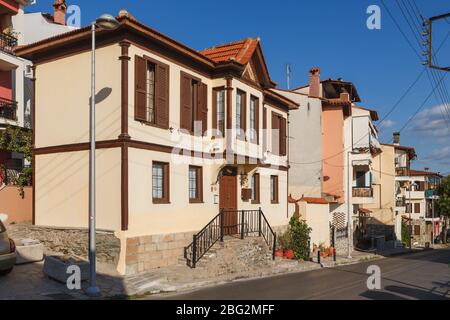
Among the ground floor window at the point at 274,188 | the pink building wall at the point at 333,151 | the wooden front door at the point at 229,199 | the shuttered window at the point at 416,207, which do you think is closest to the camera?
the wooden front door at the point at 229,199

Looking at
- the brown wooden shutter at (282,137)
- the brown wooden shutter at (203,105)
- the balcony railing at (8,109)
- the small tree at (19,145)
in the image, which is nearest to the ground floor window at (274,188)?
the brown wooden shutter at (282,137)

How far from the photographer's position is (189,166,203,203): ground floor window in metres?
18.3

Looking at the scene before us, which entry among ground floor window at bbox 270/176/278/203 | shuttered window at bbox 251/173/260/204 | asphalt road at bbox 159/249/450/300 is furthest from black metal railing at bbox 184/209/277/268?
ground floor window at bbox 270/176/278/203

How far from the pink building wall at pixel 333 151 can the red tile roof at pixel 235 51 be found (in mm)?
16095

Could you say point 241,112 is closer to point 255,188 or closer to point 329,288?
point 255,188

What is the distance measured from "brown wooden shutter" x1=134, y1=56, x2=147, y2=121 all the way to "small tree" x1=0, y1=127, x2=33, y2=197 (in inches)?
270

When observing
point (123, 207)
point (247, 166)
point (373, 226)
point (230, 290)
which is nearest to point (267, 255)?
point (247, 166)

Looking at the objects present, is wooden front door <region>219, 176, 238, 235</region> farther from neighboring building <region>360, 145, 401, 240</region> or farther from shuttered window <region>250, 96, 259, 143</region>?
neighboring building <region>360, 145, 401, 240</region>

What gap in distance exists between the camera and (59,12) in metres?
33.4

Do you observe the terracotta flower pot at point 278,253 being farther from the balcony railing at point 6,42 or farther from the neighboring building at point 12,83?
the balcony railing at point 6,42

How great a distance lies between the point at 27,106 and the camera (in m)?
25.7

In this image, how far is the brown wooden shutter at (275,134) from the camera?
80.1ft

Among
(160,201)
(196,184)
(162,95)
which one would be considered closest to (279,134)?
(196,184)

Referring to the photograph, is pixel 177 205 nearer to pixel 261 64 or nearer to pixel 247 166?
pixel 247 166
